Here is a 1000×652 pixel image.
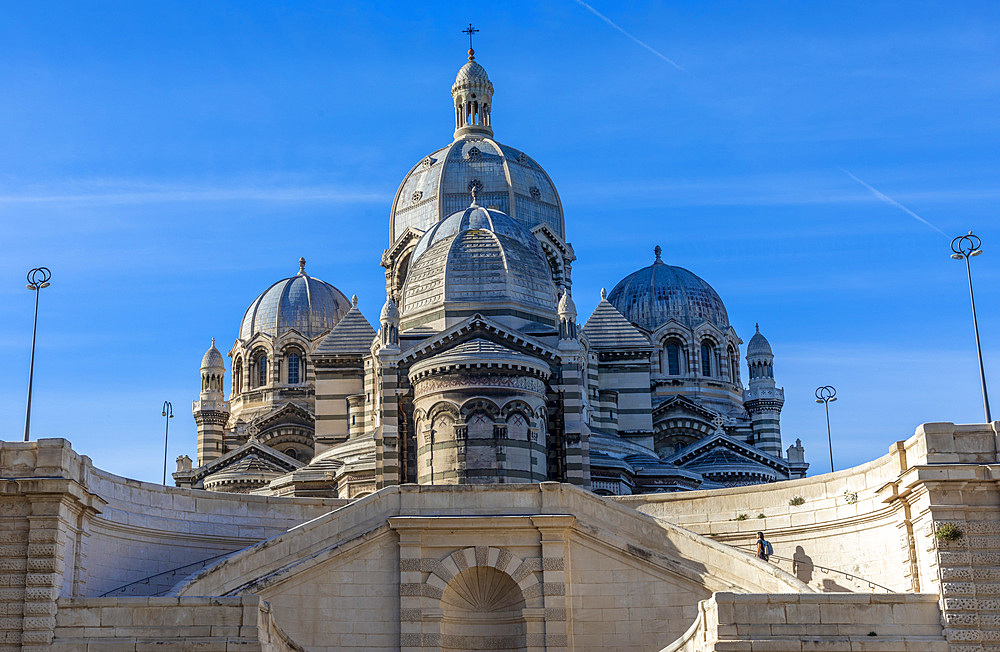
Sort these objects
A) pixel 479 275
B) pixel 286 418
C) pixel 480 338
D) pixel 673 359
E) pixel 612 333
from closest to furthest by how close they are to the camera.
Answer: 1. pixel 480 338
2. pixel 479 275
3. pixel 612 333
4. pixel 286 418
5. pixel 673 359

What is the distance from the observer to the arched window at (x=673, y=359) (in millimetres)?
68188

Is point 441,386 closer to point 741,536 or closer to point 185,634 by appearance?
point 741,536

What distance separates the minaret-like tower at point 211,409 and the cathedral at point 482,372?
99 millimetres

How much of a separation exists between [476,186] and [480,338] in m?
15.6

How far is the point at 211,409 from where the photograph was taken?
66.5 m

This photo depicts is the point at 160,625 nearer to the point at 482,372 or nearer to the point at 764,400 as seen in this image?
the point at 482,372

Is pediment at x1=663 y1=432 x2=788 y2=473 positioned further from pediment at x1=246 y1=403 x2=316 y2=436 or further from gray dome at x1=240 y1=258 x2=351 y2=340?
gray dome at x1=240 y1=258 x2=351 y2=340

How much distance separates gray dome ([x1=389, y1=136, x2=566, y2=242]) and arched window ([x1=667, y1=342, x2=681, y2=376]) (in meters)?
10.8

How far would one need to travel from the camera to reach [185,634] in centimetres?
2505

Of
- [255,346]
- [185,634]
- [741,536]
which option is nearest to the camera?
[185,634]

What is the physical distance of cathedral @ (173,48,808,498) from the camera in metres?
43.9

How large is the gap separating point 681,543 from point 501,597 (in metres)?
4.27

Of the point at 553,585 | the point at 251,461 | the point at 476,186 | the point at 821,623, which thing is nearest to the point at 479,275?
the point at 476,186

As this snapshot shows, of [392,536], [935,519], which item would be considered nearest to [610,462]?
[392,536]
